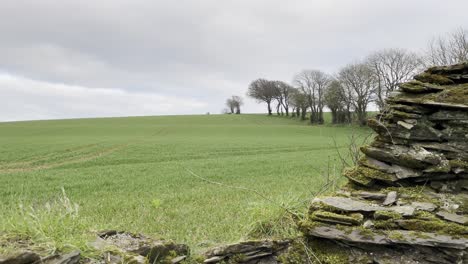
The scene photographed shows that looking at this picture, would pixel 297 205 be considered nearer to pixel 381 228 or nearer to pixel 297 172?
pixel 381 228

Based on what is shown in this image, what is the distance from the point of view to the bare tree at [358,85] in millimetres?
70062

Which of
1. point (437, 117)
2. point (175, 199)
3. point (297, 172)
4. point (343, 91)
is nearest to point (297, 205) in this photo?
point (437, 117)

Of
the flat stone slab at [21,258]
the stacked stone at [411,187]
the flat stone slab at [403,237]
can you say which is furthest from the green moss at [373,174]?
the flat stone slab at [21,258]

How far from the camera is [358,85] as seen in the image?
243 feet

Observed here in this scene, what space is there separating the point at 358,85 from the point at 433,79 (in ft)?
240

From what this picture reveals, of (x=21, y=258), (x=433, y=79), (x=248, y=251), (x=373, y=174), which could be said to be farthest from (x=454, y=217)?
(x=21, y=258)

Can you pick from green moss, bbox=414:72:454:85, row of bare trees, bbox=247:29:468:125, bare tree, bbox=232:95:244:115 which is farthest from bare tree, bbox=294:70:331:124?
green moss, bbox=414:72:454:85

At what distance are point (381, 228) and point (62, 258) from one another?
10.3ft

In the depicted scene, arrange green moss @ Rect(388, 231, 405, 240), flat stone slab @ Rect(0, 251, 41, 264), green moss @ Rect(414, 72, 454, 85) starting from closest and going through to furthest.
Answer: flat stone slab @ Rect(0, 251, 41, 264) → green moss @ Rect(388, 231, 405, 240) → green moss @ Rect(414, 72, 454, 85)

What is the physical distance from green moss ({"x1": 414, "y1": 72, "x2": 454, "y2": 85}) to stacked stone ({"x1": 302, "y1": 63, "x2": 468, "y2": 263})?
0.01 metres

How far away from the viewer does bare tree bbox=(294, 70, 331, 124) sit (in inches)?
3868

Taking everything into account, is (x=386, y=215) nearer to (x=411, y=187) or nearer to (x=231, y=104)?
(x=411, y=187)

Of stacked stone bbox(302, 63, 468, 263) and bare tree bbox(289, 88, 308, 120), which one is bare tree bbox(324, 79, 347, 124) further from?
stacked stone bbox(302, 63, 468, 263)

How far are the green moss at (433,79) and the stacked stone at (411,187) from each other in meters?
0.01
